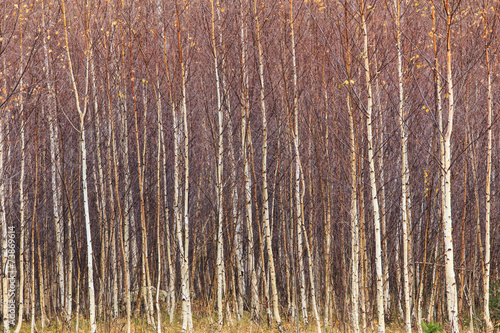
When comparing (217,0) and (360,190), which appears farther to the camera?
(217,0)

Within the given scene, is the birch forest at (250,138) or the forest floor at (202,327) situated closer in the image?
the birch forest at (250,138)

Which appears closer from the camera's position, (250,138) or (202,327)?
(250,138)

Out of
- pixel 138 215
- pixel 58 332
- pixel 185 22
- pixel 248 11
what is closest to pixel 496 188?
pixel 248 11

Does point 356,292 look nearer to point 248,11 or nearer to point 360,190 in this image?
point 360,190

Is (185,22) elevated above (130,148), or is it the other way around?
(185,22)

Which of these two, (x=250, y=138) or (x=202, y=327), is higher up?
(x=250, y=138)

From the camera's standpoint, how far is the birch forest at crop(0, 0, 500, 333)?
877 centimetres

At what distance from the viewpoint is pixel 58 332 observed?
442 inches

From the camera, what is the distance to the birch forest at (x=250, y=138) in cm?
877

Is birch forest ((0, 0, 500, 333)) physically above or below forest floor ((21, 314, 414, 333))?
above

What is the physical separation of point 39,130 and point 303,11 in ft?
25.2

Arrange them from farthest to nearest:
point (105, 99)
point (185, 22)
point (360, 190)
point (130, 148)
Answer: point (130, 148), point (105, 99), point (185, 22), point (360, 190)

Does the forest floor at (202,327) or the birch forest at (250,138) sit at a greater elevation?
the birch forest at (250,138)

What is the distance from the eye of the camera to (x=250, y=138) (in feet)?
30.9
